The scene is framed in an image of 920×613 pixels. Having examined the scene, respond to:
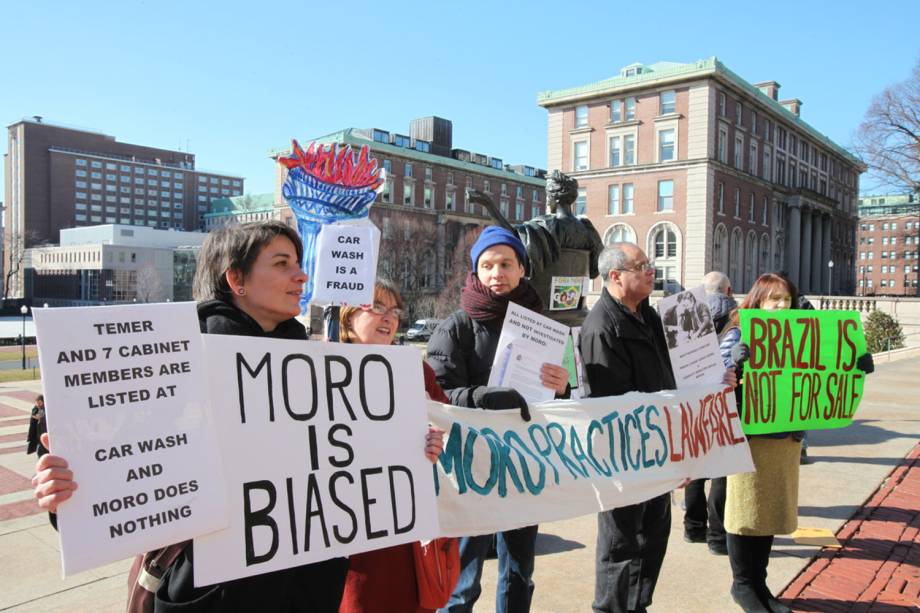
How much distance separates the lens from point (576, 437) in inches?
136

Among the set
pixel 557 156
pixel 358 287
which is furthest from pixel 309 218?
pixel 557 156

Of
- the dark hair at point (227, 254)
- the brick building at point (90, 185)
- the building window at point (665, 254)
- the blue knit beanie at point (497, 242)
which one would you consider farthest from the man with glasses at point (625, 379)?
the brick building at point (90, 185)

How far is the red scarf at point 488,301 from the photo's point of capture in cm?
327

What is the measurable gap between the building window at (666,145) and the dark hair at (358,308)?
5473 centimetres

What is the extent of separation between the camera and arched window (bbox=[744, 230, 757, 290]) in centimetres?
5872

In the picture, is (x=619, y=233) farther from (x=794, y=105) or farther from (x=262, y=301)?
(x=262, y=301)

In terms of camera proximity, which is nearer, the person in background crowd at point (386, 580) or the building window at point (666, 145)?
the person in background crowd at point (386, 580)

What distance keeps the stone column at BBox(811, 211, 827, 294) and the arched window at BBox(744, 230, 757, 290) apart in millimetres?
15638

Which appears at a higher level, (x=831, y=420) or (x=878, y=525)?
(x=831, y=420)

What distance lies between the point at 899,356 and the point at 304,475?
22697 millimetres

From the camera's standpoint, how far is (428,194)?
7606 cm

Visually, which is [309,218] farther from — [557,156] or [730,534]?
[557,156]

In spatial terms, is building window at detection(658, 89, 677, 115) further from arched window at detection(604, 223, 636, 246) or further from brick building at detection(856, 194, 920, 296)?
brick building at detection(856, 194, 920, 296)

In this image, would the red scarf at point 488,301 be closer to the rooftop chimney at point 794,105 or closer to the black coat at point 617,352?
the black coat at point 617,352
